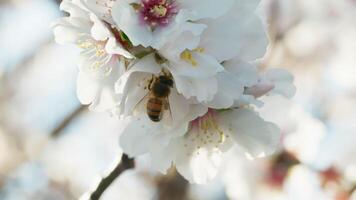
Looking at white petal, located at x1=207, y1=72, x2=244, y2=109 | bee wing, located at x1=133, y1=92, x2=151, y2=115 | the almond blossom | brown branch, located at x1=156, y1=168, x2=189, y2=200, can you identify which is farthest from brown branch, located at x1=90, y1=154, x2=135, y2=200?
brown branch, located at x1=156, y1=168, x2=189, y2=200

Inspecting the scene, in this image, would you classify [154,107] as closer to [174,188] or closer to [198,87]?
[198,87]

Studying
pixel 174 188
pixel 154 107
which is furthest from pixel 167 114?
pixel 174 188

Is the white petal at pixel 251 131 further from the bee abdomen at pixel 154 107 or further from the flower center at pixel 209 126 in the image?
the bee abdomen at pixel 154 107

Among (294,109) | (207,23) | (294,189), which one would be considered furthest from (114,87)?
(294,109)

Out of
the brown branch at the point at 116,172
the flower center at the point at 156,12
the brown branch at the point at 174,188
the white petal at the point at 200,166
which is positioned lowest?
the brown branch at the point at 174,188

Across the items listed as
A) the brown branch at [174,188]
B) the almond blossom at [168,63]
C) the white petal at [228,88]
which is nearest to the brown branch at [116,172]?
the almond blossom at [168,63]

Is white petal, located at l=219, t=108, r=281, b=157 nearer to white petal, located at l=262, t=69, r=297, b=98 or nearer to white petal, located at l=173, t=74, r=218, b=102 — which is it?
white petal, located at l=262, t=69, r=297, b=98

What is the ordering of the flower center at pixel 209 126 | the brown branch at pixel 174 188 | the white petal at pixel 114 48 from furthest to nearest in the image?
1. the brown branch at pixel 174 188
2. the flower center at pixel 209 126
3. the white petal at pixel 114 48
